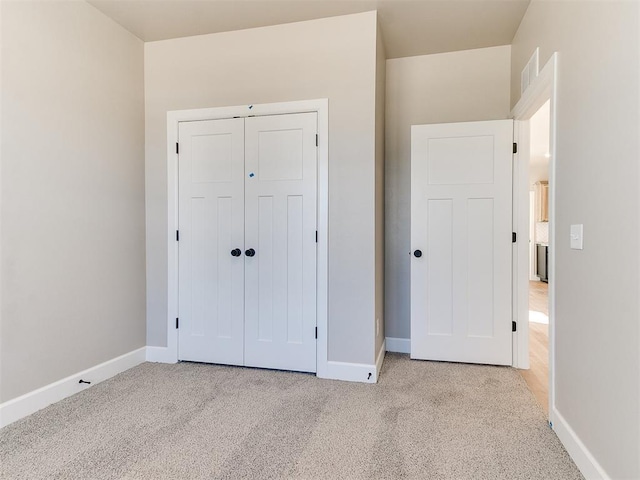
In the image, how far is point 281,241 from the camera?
2.73 m

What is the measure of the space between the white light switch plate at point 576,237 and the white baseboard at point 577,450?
0.88 meters

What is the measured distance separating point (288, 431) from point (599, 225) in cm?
175

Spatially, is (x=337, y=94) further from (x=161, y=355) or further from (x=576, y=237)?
(x=161, y=355)

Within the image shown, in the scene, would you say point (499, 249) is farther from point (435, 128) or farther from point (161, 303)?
point (161, 303)

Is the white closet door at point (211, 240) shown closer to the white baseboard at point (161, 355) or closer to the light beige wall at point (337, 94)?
the white baseboard at point (161, 355)

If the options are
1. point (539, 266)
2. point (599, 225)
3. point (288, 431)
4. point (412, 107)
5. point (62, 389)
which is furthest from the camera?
point (539, 266)

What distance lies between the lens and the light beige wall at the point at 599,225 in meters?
1.26

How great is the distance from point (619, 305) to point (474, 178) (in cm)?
172

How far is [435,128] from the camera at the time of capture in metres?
2.94

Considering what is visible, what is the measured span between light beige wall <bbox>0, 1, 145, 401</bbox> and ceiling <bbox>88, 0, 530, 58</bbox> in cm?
27

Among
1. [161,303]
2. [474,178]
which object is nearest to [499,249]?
[474,178]

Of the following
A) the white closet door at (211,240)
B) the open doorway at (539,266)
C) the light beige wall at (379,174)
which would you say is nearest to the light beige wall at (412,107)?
the light beige wall at (379,174)

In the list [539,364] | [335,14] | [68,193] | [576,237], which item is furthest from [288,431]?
[335,14]

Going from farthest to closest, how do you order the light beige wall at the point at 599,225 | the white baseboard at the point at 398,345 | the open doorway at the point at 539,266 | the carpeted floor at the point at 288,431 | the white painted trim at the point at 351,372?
the white baseboard at the point at 398,345
the open doorway at the point at 539,266
the white painted trim at the point at 351,372
the carpeted floor at the point at 288,431
the light beige wall at the point at 599,225
